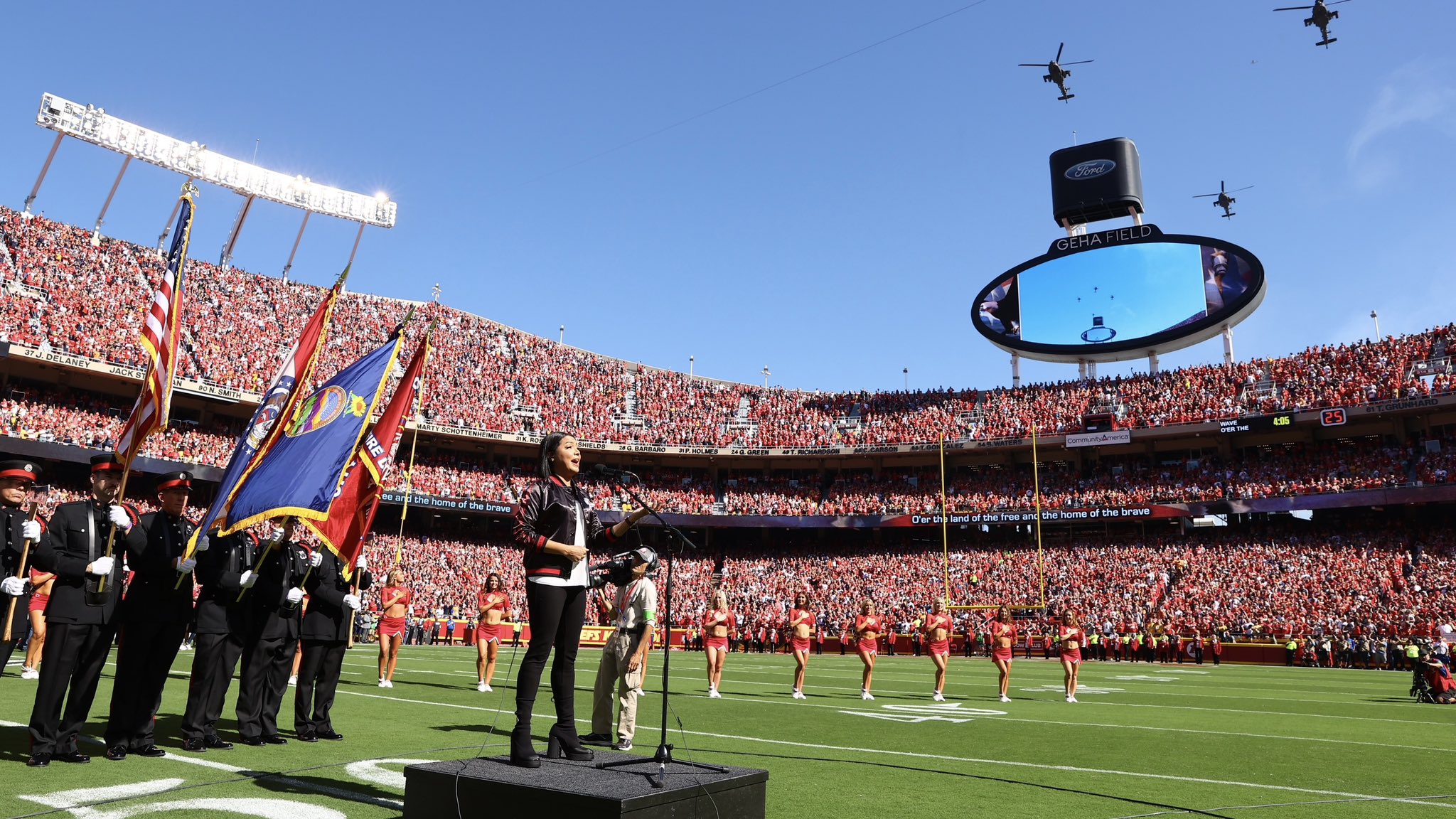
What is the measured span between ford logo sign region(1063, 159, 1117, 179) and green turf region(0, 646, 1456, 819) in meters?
38.3

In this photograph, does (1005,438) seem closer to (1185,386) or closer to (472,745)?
(1185,386)

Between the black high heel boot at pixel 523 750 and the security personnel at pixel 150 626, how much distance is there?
11.6 ft

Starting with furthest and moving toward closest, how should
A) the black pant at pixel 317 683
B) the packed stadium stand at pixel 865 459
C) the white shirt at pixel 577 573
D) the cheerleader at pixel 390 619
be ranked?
the packed stadium stand at pixel 865 459
the cheerleader at pixel 390 619
the black pant at pixel 317 683
the white shirt at pixel 577 573

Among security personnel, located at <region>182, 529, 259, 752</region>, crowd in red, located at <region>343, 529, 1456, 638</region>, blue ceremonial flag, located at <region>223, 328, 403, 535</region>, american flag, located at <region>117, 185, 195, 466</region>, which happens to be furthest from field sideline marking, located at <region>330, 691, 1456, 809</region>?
crowd in red, located at <region>343, 529, 1456, 638</region>

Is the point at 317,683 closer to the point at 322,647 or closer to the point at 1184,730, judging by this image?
the point at 322,647

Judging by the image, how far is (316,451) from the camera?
11297mm

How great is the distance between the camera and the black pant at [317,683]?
30.3 ft

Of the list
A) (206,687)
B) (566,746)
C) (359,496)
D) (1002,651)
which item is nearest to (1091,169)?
(1002,651)

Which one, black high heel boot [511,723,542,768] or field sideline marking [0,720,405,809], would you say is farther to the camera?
field sideline marking [0,720,405,809]

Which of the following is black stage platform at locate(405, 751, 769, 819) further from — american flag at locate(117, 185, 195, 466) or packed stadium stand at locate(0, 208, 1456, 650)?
packed stadium stand at locate(0, 208, 1456, 650)

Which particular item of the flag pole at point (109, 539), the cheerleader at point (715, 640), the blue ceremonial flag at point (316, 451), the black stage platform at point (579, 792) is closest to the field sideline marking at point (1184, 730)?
the cheerleader at point (715, 640)

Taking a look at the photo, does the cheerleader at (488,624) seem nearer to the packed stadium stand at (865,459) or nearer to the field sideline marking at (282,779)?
the field sideline marking at (282,779)

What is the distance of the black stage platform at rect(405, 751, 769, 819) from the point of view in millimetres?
4699

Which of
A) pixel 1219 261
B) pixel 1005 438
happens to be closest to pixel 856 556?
pixel 1005 438
